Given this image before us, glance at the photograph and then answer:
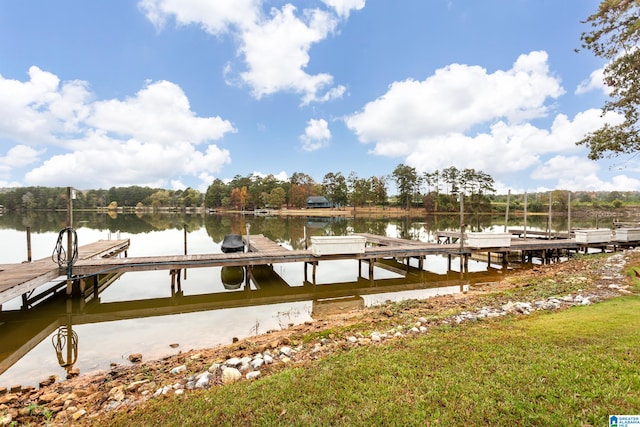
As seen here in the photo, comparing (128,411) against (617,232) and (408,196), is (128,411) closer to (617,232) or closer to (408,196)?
(617,232)

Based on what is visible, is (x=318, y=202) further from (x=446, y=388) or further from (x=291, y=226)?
(x=446, y=388)

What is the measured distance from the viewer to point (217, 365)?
509 cm

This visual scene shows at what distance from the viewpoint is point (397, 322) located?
702 cm

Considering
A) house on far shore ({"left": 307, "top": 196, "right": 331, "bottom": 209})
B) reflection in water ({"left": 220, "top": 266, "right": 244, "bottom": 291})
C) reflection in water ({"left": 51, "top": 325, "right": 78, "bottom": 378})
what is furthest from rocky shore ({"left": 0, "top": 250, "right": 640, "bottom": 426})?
house on far shore ({"left": 307, "top": 196, "right": 331, "bottom": 209})

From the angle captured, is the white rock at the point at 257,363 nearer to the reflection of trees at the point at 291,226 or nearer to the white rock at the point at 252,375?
the white rock at the point at 252,375

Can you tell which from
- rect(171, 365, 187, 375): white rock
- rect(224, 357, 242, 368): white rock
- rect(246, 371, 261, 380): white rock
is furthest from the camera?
rect(171, 365, 187, 375): white rock

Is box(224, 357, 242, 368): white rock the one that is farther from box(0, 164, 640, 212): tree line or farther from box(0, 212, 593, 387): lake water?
box(0, 164, 640, 212): tree line

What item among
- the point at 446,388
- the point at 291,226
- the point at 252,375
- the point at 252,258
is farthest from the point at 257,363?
the point at 291,226

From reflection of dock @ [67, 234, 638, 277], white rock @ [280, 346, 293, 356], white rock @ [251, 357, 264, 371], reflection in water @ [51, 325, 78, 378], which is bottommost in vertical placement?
reflection in water @ [51, 325, 78, 378]

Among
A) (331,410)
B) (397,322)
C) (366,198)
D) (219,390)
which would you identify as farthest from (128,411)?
(366,198)

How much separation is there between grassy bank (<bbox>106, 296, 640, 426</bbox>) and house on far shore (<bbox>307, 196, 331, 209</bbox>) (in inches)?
3546

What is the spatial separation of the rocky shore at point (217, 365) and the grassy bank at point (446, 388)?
1.62ft

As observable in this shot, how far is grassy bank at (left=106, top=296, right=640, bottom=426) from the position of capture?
125 inches

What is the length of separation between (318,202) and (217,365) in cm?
9066
